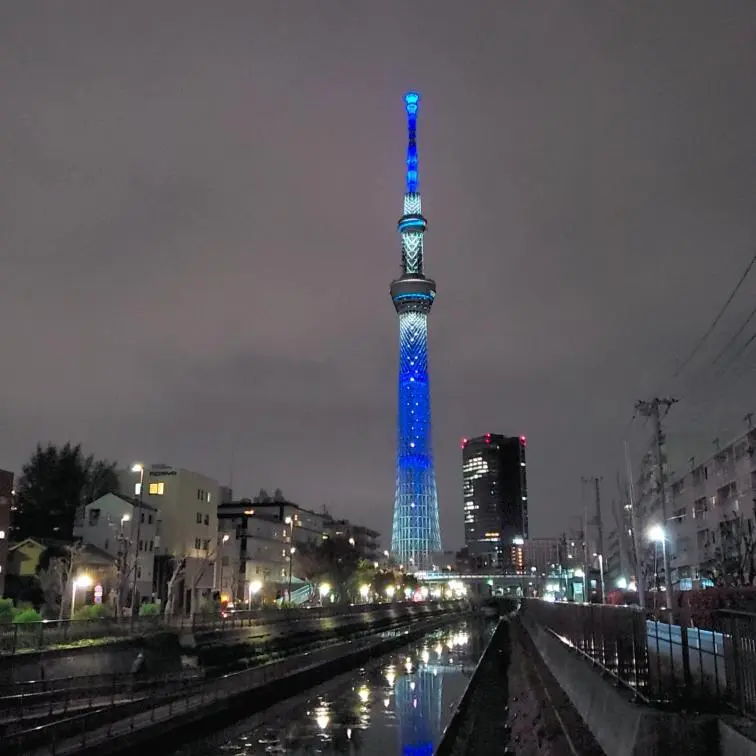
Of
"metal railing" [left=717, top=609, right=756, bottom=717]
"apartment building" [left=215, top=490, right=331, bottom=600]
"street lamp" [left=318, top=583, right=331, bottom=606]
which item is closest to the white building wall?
"apartment building" [left=215, top=490, right=331, bottom=600]

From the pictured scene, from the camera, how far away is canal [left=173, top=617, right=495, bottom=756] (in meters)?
19.5

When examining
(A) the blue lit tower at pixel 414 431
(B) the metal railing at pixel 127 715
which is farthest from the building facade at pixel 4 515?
(A) the blue lit tower at pixel 414 431

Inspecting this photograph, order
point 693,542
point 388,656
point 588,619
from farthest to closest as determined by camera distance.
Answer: point 693,542, point 388,656, point 588,619

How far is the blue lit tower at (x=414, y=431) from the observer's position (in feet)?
545

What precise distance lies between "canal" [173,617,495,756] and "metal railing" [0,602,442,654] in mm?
9043

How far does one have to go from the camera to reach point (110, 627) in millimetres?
33812

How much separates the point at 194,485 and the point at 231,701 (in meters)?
55.6

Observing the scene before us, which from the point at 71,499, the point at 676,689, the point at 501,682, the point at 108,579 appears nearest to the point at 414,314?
the point at 71,499

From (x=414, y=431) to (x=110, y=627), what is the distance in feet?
436

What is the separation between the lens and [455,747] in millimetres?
19188

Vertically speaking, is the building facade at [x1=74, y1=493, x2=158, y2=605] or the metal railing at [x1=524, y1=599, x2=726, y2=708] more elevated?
the building facade at [x1=74, y1=493, x2=158, y2=605]

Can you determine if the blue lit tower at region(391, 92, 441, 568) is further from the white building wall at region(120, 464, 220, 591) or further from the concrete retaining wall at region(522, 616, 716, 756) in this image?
the concrete retaining wall at region(522, 616, 716, 756)

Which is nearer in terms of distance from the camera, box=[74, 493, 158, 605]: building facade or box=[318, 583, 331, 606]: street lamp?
box=[74, 493, 158, 605]: building facade

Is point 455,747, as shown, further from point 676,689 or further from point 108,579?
point 108,579
